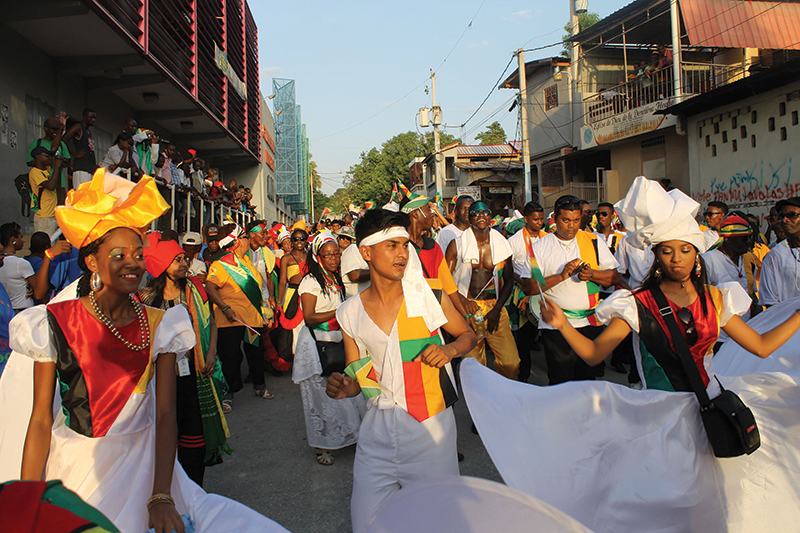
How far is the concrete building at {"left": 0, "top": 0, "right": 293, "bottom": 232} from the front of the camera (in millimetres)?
9180

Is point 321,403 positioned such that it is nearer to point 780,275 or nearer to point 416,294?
point 416,294

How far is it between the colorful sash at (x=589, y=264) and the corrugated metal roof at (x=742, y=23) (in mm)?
15586

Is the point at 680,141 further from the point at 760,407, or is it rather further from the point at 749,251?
the point at 760,407

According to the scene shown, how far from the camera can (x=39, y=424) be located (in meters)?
2.07

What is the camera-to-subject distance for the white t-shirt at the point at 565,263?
5219 mm

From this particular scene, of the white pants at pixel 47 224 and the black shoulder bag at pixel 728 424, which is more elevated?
the white pants at pixel 47 224

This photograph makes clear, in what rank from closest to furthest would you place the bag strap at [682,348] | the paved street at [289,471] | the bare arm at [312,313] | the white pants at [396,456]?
1. the bag strap at [682,348]
2. the white pants at [396,456]
3. the paved street at [289,471]
4. the bare arm at [312,313]

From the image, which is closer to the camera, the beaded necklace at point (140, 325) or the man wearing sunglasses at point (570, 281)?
the beaded necklace at point (140, 325)

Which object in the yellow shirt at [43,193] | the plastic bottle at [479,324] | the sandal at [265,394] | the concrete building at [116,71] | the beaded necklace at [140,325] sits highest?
the concrete building at [116,71]

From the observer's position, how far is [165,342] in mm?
2369

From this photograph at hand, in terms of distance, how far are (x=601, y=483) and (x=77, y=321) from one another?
2364 millimetres

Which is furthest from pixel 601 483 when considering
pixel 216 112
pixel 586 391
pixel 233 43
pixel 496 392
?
pixel 233 43

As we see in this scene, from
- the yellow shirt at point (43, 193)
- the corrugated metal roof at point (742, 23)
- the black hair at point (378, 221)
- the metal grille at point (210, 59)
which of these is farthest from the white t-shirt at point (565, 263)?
the corrugated metal roof at point (742, 23)

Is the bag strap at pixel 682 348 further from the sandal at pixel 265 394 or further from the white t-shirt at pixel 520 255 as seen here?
the sandal at pixel 265 394
